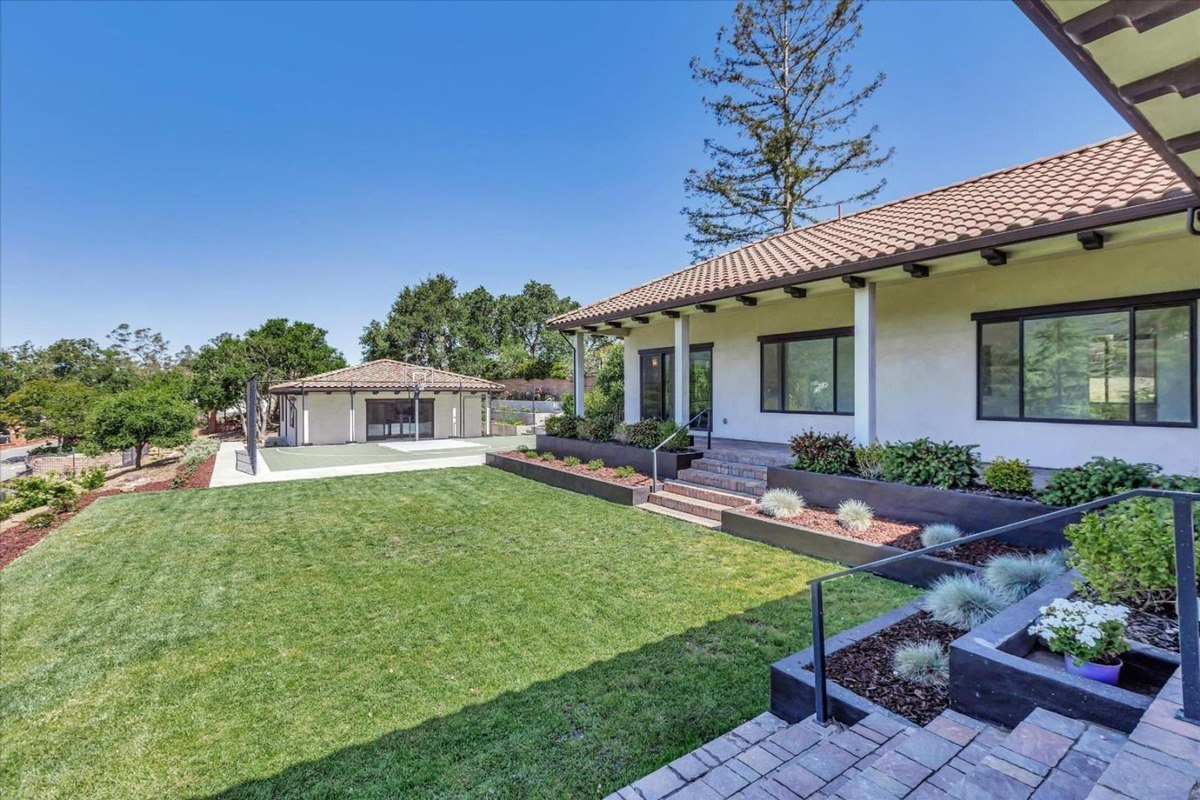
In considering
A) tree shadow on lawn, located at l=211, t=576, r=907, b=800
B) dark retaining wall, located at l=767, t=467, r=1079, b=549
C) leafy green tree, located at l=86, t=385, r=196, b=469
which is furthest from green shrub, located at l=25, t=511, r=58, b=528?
dark retaining wall, located at l=767, t=467, r=1079, b=549

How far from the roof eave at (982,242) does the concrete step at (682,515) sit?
12.9 ft

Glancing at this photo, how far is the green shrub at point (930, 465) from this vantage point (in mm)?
6230

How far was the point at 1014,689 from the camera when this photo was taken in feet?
8.18

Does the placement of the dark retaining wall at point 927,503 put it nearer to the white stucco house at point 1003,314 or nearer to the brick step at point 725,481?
the brick step at point 725,481

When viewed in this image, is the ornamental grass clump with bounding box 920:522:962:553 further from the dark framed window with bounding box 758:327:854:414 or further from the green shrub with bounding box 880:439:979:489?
the dark framed window with bounding box 758:327:854:414

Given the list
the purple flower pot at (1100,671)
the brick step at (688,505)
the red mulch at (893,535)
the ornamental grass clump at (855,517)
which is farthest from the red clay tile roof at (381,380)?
the purple flower pot at (1100,671)

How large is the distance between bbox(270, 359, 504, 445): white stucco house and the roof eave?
18.4 m

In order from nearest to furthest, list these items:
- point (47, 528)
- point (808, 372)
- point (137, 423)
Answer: point (808, 372), point (47, 528), point (137, 423)

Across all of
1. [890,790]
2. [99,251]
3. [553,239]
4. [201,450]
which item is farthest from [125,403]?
[890,790]

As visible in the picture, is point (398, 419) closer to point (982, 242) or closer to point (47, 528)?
point (47, 528)

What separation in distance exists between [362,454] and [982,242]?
19.0m

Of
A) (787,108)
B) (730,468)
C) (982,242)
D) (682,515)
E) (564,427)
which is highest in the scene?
(787,108)

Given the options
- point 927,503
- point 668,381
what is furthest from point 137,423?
point 927,503

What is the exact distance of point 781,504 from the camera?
22.9ft
